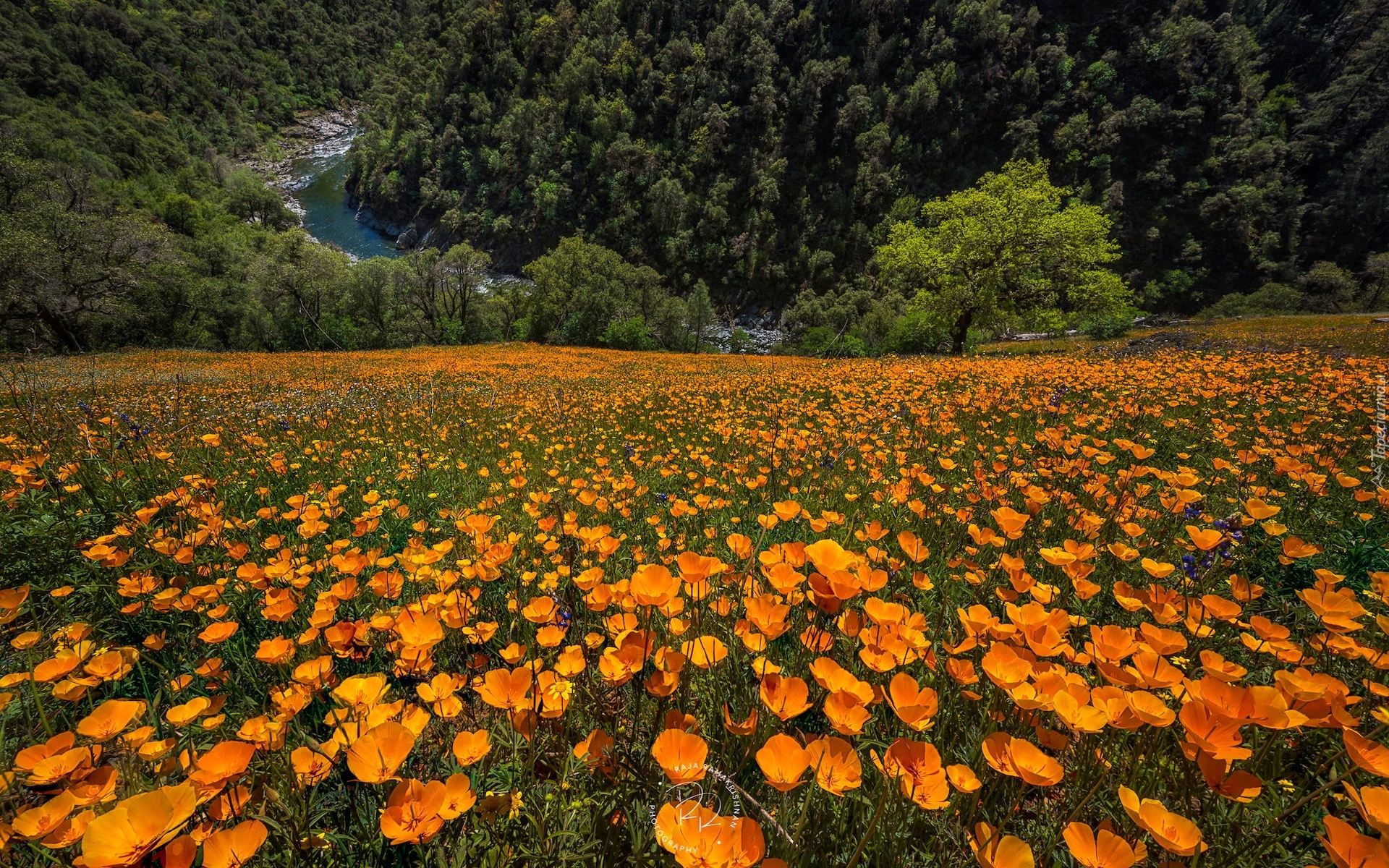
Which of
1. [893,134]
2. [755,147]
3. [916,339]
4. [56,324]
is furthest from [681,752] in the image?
[755,147]

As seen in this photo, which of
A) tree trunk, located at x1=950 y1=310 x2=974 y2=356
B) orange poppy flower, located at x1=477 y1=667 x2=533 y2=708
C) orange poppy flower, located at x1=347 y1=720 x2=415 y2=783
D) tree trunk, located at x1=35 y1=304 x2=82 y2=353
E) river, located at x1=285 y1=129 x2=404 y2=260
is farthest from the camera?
river, located at x1=285 y1=129 x2=404 y2=260

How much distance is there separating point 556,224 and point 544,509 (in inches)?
3689

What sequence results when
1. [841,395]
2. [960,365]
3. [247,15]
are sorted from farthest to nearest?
1. [247,15]
2. [960,365]
3. [841,395]

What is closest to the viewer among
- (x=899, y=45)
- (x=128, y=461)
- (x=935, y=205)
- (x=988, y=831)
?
(x=988, y=831)

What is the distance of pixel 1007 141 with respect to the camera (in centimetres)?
8256

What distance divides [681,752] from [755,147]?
107 metres

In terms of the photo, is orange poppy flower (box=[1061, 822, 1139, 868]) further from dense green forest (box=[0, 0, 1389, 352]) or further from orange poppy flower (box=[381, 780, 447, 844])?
dense green forest (box=[0, 0, 1389, 352])

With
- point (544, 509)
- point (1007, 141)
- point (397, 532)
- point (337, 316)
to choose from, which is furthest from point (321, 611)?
point (1007, 141)

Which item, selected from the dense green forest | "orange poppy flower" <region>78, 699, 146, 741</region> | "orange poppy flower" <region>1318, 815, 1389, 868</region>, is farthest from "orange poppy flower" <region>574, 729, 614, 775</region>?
the dense green forest

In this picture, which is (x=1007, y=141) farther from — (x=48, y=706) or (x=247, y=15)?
(x=247, y=15)

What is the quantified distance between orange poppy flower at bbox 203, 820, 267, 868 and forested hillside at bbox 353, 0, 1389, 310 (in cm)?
8427

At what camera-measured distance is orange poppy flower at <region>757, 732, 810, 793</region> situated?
3.26 feet

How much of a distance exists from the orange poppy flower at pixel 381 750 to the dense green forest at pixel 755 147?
36727 mm

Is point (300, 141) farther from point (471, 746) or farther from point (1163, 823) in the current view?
point (1163, 823)
